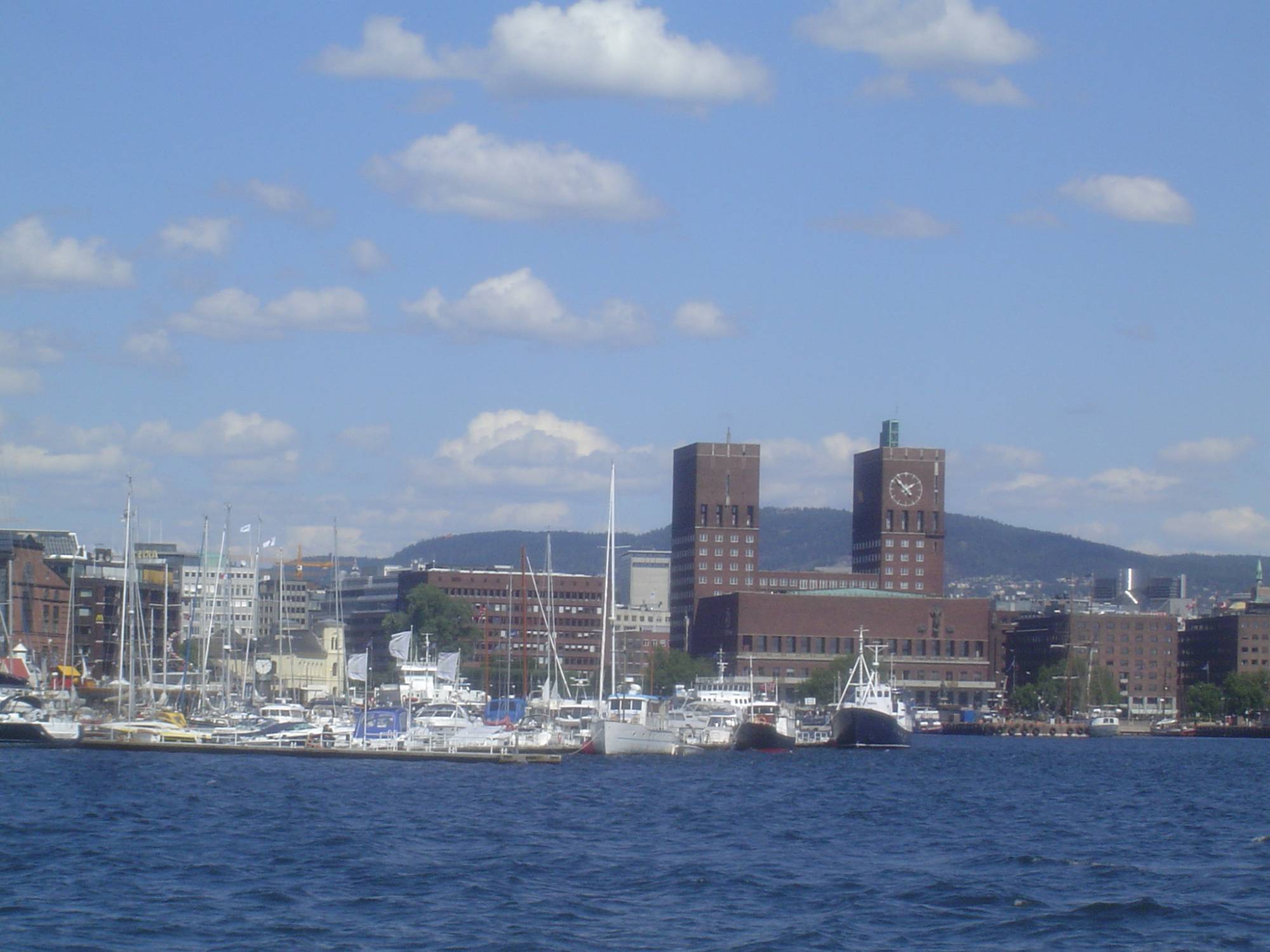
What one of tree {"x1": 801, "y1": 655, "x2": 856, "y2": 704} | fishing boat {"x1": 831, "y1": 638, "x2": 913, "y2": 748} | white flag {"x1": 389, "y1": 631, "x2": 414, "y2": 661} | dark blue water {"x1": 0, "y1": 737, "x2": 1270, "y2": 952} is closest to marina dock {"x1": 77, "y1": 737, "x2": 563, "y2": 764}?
dark blue water {"x1": 0, "y1": 737, "x2": 1270, "y2": 952}

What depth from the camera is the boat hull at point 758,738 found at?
104938 mm

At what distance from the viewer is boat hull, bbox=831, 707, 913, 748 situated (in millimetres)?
113188

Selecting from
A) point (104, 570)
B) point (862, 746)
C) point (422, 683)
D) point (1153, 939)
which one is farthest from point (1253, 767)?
point (104, 570)

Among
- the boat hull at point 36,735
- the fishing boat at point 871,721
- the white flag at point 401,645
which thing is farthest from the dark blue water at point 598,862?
the fishing boat at point 871,721

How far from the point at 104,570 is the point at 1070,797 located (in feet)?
416

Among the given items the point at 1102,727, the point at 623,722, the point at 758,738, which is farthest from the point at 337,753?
the point at 1102,727

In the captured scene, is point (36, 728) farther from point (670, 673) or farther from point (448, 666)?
point (670, 673)

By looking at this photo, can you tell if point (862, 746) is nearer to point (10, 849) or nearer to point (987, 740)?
point (987, 740)

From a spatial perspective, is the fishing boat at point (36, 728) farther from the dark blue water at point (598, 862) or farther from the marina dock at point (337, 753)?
the dark blue water at point (598, 862)

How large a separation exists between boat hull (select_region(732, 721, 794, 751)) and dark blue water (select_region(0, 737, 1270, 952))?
26650 mm

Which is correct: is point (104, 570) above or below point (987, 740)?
above

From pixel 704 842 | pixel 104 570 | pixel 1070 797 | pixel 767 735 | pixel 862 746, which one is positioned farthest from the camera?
pixel 104 570

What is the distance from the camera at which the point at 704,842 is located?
4847 cm

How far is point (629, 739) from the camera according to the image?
297 feet
